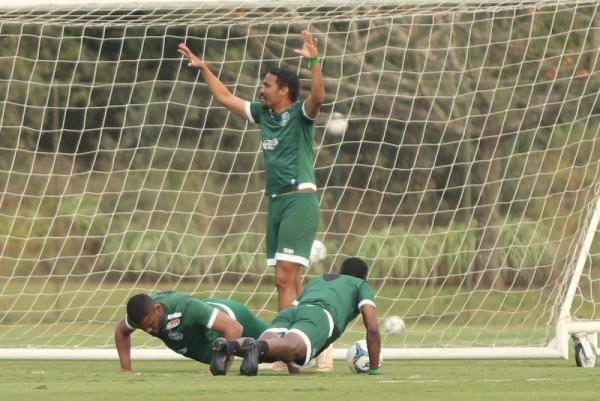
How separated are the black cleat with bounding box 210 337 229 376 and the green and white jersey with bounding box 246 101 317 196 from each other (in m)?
1.88

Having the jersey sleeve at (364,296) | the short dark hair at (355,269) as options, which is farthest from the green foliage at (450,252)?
the jersey sleeve at (364,296)

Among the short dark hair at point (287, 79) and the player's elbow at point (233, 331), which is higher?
the short dark hair at point (287, 79)

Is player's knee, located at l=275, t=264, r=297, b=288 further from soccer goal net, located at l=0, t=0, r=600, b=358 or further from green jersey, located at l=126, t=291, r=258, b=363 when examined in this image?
soccer goal net, located at l=0, t=0, r=600, b=358

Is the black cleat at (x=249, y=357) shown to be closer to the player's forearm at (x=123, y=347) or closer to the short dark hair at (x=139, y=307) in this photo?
the short dark hair at (x=139, y=307)

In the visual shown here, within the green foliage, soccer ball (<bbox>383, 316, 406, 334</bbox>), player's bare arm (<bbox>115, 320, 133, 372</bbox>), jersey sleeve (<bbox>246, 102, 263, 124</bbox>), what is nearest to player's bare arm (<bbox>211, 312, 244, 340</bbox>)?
player's bare arm (<bbox>115, 320, 133, 372</bbox>)

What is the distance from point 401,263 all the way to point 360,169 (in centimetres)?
147

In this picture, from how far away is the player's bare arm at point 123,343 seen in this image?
361 inches

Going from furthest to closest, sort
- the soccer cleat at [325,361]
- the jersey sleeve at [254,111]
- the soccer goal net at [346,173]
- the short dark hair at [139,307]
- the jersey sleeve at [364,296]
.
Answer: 1. the soccer goal net at [346,173]
2. the jersey sleeve at [254,111]
3. the soccer cleat at [325,361]
4. the jersey sleeve at [364,296]
5. the short dark hair at [139,307]

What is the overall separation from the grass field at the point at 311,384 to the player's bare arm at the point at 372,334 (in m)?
0.12

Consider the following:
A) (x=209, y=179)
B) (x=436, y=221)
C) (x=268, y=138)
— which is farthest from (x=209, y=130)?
(x=268, y=138)

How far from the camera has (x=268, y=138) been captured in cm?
998

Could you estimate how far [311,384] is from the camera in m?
7.99

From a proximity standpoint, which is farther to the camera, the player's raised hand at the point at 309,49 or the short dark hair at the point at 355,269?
the player's raised hand at the point at 309,49

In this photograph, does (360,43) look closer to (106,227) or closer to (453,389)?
(106,227)
